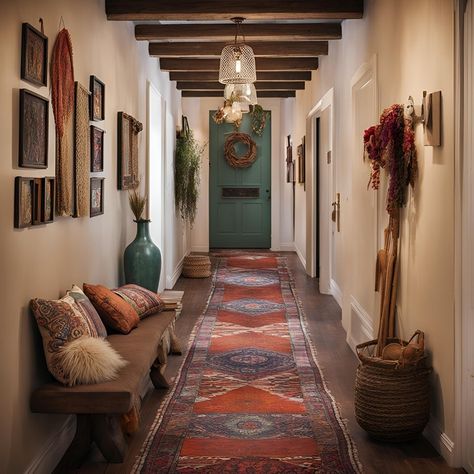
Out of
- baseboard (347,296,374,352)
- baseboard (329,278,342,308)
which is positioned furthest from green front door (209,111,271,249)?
baseboard (347,296,374,352)

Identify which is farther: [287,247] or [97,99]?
[287,247]

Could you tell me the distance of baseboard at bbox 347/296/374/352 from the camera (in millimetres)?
4910

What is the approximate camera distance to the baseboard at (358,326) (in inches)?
193

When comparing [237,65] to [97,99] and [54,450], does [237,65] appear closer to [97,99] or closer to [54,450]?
[97,99]

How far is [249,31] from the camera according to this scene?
19.5ft

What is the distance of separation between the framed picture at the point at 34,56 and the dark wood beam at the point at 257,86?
248 inches

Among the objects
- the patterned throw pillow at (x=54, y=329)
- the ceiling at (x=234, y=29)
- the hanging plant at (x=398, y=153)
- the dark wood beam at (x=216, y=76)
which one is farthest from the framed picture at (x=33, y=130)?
the dark wood beam at (x=216, y=76)

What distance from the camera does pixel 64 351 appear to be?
118 inches

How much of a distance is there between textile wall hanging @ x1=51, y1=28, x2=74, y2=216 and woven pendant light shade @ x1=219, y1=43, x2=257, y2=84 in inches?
79.6

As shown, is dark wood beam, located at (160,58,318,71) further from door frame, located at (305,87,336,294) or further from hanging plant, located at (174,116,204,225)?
hanging plant, located at (174,116,204,225)

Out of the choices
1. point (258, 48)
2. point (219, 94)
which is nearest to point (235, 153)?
point (219, 94)

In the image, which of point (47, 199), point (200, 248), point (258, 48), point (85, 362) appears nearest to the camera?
point (85, 362)

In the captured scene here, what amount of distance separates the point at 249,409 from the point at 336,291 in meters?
3.75

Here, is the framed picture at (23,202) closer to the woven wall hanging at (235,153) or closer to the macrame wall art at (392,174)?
the macrame wall art at (392,174)
